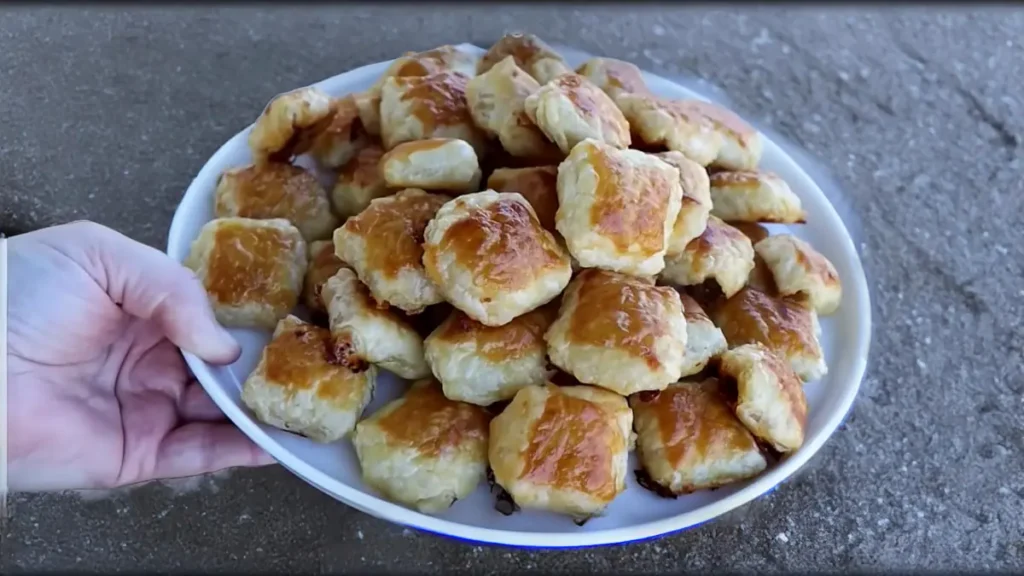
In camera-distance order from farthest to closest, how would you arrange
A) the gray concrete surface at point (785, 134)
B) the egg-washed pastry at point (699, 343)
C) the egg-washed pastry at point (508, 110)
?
the gray concrete surface at point (785, 134) < the egg-washed pastry at point (508, 110) < the egg-washed pastry at point (699, 343)

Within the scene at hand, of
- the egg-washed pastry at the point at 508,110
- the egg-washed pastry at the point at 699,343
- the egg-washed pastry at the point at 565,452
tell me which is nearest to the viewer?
the egg-washed pastry at the point at 565,452

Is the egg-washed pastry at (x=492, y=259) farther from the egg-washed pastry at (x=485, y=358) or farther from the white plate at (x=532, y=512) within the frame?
the white plate at (x=532, y=512)

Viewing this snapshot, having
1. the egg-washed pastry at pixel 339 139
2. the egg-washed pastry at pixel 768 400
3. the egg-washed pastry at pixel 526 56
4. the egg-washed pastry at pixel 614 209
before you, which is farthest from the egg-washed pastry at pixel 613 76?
the egg-washed pastry at pixel 768 400

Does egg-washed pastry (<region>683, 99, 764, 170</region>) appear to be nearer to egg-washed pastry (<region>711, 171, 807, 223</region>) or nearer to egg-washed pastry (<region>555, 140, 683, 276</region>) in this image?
egg-washed pastry (<region>711, 171, 807, 223</region>)

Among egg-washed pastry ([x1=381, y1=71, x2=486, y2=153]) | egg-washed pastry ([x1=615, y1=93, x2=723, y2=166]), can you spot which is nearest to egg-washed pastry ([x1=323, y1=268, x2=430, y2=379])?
egg-washed pastry ([x1=381, y1=71, x2=486, y2=153])

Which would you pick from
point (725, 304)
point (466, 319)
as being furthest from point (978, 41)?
point (466, 319)

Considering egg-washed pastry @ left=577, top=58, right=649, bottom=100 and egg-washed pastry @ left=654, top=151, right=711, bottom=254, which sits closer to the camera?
egg-washed pastry @ left=654, top=151, right=711, bottom=254

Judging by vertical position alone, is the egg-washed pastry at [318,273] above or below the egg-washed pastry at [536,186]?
below
